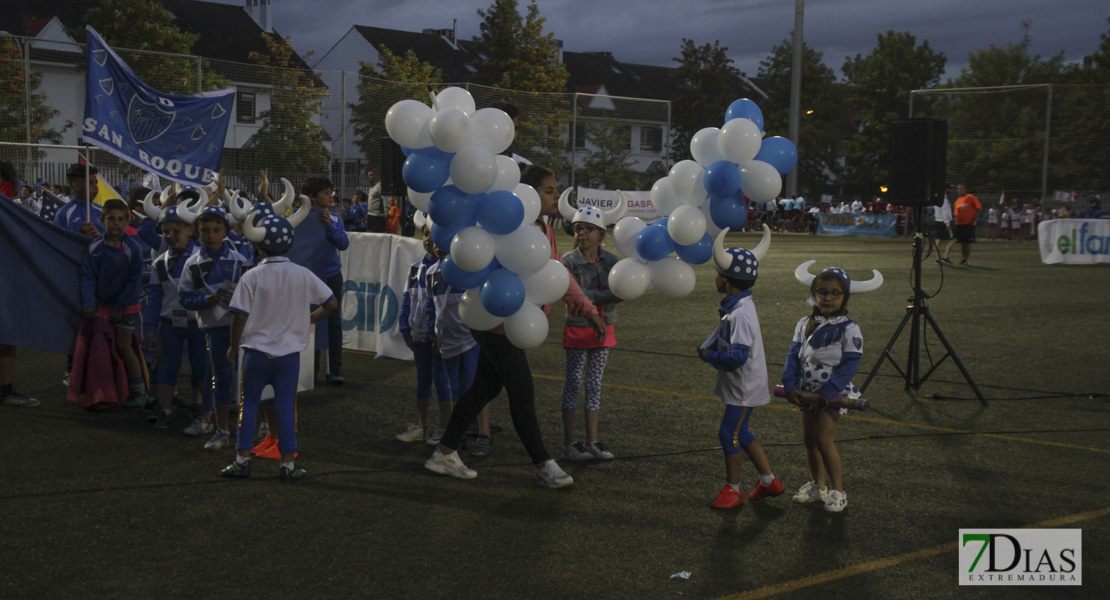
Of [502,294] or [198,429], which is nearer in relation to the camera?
[502,294]

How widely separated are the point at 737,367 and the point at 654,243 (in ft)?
3.33

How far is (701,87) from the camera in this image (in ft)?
191

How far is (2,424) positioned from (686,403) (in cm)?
551

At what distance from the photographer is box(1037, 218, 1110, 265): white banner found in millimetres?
22469

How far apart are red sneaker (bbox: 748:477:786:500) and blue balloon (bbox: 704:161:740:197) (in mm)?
1785

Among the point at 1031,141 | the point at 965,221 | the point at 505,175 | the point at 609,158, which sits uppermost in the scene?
the point at 1031,141

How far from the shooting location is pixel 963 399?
27.7ft

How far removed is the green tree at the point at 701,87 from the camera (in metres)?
57.8

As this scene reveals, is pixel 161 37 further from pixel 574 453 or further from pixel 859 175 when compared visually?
pixel 859 175

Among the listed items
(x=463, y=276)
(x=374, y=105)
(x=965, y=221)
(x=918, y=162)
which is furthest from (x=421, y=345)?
→ (x=965, y=221)

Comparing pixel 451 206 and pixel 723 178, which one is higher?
pixel 723 178

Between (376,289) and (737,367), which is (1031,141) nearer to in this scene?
(376,289)

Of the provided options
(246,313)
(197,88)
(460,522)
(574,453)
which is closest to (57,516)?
(246,313)

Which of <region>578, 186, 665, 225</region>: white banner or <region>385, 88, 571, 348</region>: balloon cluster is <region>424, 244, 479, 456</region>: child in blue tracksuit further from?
<region>578, 186, 665, 225</region>: white banner
